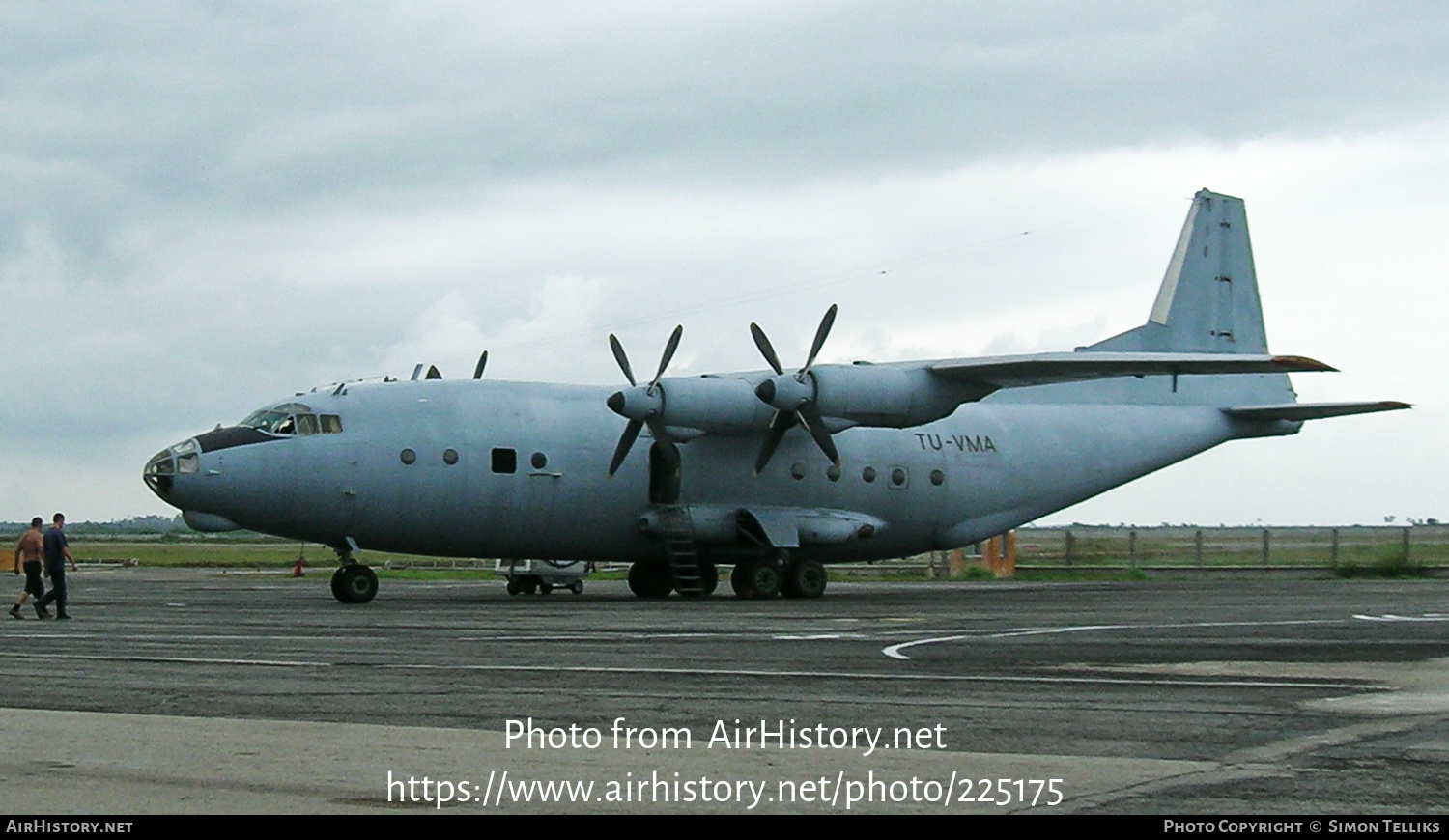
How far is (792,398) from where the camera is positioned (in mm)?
31188

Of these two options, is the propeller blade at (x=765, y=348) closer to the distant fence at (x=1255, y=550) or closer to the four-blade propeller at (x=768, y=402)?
the four-blade propeller at (x=768, y=402)

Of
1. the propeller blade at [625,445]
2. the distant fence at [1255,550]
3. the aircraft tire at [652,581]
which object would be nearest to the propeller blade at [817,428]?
the propeller blade at [625,445]

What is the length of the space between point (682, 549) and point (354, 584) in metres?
6.69

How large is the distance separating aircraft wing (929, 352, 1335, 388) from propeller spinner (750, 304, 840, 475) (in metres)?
2.38

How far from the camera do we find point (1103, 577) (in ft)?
158

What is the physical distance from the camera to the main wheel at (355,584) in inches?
1184

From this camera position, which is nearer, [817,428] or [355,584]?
[355,584]

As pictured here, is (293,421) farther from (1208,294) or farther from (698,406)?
(1208,294)

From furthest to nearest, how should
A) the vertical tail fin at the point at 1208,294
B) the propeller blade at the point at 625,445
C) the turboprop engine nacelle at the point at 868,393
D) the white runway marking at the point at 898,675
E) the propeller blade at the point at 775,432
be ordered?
the vertical tail fin at the point at 1208,294 → the propeller blade at the point at 775,432 → the propeller blade at the point at 625,445 → the turboprop engine nacelle at the point at 868,393 → the white runway marking at the point at 898,675

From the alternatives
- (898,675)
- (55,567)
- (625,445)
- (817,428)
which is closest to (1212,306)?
(817,428)

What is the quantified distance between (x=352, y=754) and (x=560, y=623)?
44.2 ft

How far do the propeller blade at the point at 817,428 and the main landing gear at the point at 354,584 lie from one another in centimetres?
870

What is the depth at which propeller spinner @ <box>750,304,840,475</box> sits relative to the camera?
102 feet

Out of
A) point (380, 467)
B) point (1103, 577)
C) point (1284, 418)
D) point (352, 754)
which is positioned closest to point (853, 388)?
point (380, 467)
